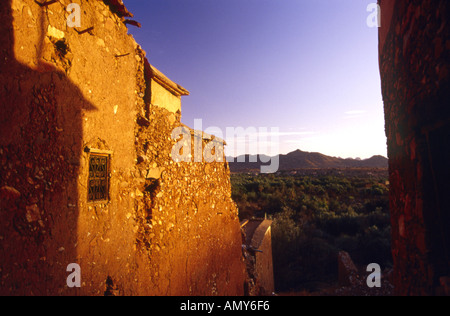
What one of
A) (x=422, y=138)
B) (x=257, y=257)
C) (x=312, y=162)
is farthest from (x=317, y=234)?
(x=312, y=162)

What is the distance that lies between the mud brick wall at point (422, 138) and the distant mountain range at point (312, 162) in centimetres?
5787

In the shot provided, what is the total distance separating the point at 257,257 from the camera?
884cm

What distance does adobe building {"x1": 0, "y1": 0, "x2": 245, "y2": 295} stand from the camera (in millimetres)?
2291

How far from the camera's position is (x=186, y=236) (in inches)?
200

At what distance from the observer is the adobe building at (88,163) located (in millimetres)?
2291

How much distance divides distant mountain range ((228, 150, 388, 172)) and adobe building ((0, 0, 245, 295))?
56290 mm

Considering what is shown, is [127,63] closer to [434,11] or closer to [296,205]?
[434,11]

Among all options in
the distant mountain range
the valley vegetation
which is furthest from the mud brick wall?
the distant mountain range

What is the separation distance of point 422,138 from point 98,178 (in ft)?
10.7

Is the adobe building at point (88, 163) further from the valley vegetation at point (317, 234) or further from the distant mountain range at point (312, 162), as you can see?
the distant mountain range at point (312, 162)

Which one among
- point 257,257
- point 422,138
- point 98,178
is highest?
point 422,138

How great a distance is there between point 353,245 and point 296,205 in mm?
6922

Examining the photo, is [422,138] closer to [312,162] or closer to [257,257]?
[257,257]

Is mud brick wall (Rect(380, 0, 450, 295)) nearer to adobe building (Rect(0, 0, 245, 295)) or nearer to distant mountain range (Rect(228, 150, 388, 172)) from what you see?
adobe building (Rect(0, 0, 245, 295))
